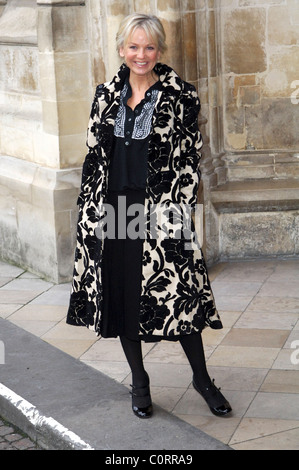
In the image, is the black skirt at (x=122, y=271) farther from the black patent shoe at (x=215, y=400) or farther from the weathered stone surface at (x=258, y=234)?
the weathered stone surface at (x=258, y=234)

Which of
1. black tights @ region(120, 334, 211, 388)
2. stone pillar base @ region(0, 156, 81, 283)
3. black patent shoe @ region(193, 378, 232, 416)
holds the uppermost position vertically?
stone pillar base @ region(0, 156, 81, 283)

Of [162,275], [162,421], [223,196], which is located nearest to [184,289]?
[162,275]

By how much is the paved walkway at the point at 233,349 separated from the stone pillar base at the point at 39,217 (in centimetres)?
14

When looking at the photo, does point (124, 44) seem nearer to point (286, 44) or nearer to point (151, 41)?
point (151, 41)

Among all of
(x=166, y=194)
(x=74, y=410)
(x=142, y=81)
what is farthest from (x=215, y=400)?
(x=142, y=81)

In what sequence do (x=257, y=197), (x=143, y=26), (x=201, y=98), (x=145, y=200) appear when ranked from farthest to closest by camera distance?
(x=257, y=197)
(x=201, y=98)
(x=145, y=200)
(x=143, y=26)

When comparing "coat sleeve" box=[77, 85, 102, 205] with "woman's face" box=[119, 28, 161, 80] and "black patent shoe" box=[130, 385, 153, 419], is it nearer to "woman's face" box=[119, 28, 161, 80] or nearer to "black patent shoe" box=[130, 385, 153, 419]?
"woman's face" box=[119, 28, 161, 80]

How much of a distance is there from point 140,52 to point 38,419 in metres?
1.83

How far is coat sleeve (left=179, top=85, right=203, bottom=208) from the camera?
445cm

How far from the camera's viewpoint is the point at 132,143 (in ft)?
14.5

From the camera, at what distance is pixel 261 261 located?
7.34 metres

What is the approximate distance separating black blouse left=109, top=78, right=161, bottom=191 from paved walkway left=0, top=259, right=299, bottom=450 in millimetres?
1164

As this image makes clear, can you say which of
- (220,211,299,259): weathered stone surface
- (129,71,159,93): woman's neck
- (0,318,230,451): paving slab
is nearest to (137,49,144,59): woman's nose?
(129,71,159,93): woman's neck

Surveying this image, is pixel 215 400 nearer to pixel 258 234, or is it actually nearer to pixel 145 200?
pixel 145 200
